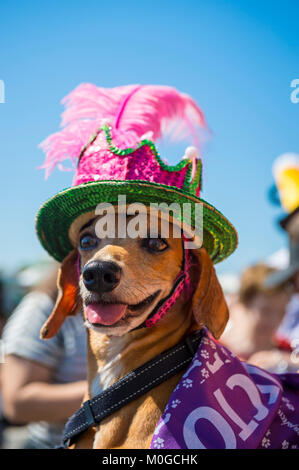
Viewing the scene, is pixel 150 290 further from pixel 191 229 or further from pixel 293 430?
pixel 293 430

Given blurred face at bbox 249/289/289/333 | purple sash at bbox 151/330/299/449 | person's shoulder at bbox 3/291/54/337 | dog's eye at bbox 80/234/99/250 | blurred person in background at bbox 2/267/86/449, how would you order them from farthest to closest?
blurred face at bbox 249/289/289/333, person's shoulder at bbox 3/291/54/337, blurred person in background at bbox 2/267/86/449, dog's eye at bbox 80/234/99/250, purple sash at bbox 151/330/299/449

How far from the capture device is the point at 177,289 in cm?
208

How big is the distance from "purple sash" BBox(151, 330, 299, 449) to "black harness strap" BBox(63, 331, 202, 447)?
0.25 ft

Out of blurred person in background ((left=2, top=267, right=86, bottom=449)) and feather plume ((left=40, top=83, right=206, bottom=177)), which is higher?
feather plume ((left=40, top=83, right=206, bottom=177))

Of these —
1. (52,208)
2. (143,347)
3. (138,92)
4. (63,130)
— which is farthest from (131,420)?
(138,92)

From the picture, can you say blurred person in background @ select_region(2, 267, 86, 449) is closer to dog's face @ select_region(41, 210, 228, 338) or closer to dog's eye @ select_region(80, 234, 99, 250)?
dog's face @ select_region(41, 210, 228, 338)

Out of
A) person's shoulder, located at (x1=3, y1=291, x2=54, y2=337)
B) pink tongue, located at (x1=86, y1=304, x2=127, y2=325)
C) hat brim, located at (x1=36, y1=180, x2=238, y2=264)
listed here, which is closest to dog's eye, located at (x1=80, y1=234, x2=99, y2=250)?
hat brim, located at (x1=36, y1=180, x2=238, y2=264)

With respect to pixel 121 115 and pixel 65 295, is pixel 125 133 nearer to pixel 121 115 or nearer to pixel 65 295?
pixel 121 115

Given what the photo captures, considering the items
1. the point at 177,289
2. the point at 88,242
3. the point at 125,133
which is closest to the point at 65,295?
the point at 88,242

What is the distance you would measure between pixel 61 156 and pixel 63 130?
0.52 ft

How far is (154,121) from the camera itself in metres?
2.35

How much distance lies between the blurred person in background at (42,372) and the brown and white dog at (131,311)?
0.41 metres

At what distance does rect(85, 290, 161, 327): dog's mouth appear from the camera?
74.9 inches

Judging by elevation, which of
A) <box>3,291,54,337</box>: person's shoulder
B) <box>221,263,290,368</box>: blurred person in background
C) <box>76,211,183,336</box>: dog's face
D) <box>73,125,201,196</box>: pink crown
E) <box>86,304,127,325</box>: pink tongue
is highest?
<box>73,125,201,196</box>: pink crown
